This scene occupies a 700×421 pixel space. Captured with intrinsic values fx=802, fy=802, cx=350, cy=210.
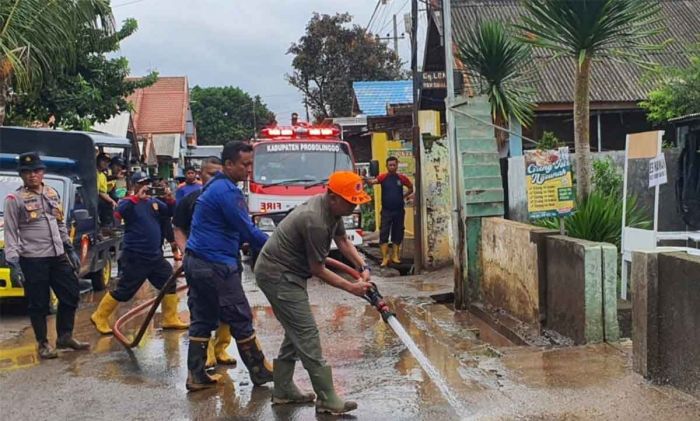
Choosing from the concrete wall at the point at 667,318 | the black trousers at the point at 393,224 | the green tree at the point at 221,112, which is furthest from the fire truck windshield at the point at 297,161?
the green tree at the point at 221,112

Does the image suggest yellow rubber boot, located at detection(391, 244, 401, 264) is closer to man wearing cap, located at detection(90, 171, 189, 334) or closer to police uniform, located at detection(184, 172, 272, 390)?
man wearing cap, located at detection(90, 171, 189, 334)

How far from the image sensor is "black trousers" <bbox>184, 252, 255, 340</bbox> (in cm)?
594

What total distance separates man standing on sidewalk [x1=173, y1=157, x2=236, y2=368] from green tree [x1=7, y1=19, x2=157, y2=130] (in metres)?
9.82

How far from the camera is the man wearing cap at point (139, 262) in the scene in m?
8.23

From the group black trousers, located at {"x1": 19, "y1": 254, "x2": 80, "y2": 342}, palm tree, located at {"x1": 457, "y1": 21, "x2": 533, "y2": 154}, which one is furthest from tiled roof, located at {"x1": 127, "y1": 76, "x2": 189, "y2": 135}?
black trousers, located at {"x1": 19, "y1": 254, "x2": 80, "y2": 342}

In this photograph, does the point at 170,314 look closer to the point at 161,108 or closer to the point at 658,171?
the point at 658,171

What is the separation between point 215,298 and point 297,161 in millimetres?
7616

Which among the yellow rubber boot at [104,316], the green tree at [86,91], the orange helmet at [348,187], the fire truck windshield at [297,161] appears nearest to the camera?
the orange helmet at [348,187]

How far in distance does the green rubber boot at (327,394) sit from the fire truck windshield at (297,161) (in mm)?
8005

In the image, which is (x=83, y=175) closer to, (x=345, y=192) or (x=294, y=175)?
(x=294, y=175)

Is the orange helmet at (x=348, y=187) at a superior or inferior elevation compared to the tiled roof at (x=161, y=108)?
inferior

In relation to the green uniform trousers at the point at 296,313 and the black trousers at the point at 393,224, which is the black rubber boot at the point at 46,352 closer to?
the green uniform trousers at the point at 296,313

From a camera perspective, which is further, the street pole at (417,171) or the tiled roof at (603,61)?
the tiled roof at (603,61)

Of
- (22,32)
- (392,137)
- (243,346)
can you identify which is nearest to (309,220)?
(243,346)
